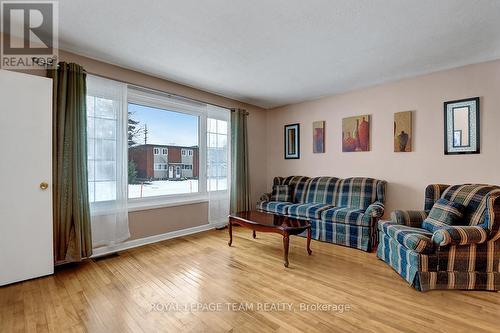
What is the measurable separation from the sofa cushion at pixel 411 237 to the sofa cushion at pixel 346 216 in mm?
494

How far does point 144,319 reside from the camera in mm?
1795

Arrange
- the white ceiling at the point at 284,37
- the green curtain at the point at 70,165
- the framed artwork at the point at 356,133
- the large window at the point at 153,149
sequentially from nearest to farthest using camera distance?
1. the white ceiling at the point at 284,37
2. the green curtain at the point at 70,165
3. the large window at the point at 153,149
4. the framed artwork at the point at 356,133

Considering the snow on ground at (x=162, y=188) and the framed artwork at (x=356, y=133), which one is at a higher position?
the framed artwork at (x=356, y=133)

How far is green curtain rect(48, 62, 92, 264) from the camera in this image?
2602mm

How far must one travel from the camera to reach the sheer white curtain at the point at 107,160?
9.54ft

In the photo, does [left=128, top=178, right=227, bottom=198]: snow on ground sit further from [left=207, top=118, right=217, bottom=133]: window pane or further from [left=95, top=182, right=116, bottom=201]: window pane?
[left=207, top=118, right=217, bottom=133]: window pane

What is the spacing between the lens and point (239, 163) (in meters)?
4.64

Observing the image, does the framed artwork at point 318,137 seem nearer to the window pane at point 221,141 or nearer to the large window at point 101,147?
the window pane at point 221,141

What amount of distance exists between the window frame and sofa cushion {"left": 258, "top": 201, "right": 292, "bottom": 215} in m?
1.06

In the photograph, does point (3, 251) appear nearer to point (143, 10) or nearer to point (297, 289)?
point (143, 10)

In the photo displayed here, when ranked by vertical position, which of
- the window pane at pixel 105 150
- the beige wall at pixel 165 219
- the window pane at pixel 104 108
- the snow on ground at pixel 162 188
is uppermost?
the window pane at pixel 104 108

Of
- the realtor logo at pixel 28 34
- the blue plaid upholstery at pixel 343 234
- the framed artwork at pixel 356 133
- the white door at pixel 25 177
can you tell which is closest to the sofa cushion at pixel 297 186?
the blue plaid upholstery at pixel 343 234

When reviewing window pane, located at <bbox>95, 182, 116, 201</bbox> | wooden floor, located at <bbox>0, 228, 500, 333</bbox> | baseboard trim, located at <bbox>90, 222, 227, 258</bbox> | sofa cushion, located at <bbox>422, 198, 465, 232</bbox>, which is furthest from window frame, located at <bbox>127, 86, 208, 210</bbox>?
sofa cushion, located at <bbox>422, 198, 465, 232</bbox>

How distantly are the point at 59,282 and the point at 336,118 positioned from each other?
4504 millimetres
